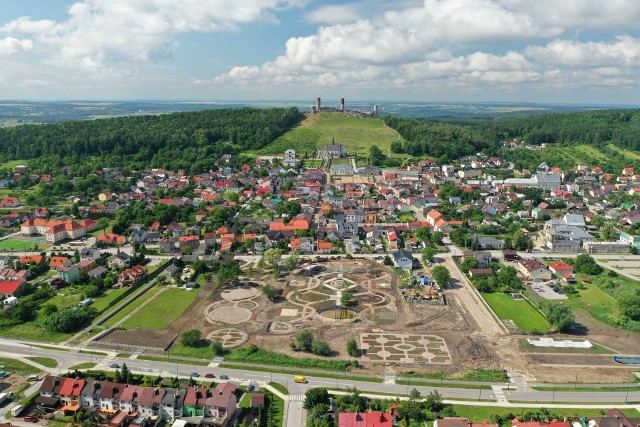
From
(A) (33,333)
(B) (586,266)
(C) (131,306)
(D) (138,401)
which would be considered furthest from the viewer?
(B) (586,266)

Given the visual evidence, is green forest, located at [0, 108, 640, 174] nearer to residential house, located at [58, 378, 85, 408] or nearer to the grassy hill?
the grassy hill

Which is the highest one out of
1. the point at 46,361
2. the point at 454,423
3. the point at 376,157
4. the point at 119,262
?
the point at 376,157

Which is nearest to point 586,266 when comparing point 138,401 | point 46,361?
point 138,401

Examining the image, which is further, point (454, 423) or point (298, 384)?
point (298, 384)

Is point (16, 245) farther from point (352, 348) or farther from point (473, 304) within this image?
point (473, 304)

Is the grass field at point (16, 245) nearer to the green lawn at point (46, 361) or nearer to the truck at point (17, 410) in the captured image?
the green lawn at point (46, 361)

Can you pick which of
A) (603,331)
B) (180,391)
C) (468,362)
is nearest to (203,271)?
(180,391)

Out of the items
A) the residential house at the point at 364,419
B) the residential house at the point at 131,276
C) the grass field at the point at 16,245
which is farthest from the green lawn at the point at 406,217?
the grass field at the point at 16,245

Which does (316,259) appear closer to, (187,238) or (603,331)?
(187,238)
